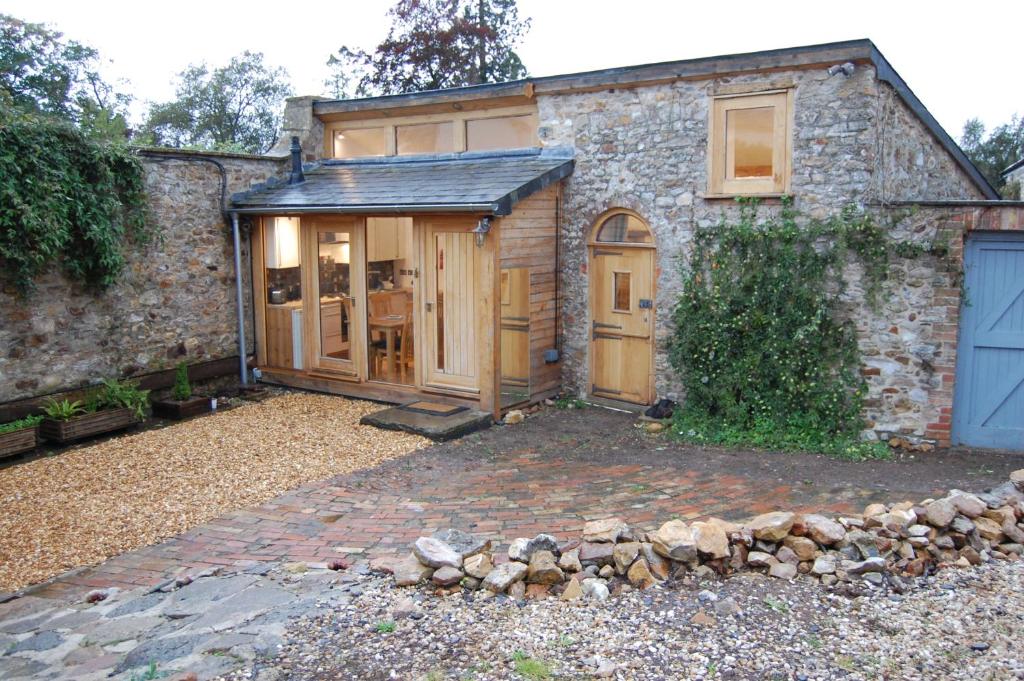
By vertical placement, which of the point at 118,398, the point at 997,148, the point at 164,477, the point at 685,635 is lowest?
the point at 164,477

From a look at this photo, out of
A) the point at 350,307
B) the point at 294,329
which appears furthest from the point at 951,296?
the point at 294,329

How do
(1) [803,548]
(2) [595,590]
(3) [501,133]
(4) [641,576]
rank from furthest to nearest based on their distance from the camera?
(3) [501,133] → (1) [803,548] → (4) [641,576] → (2) [595,590]

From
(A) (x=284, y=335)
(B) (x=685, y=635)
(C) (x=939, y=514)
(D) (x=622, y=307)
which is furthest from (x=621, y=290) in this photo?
(B) (x=685, y=635)

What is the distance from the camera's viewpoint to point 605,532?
5273 mm

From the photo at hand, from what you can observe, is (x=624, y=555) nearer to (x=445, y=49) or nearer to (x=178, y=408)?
(x=178, y=408)

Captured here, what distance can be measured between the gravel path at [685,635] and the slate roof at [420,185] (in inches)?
211

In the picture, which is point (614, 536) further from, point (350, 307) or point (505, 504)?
point (350, 307)

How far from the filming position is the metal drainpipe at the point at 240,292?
11273 mm

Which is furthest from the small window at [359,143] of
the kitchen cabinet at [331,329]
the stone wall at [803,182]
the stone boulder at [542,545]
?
the stone boulder at [542,545]

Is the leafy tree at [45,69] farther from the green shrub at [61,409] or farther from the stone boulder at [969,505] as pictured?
the stone boulder at [969,505]

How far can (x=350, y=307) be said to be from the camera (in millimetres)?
10961

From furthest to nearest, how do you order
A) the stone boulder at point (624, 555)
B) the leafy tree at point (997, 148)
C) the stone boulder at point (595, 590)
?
the leafy tree at point (997, 148) < the stone boulder at point (624, 555) < the stone boulder at point (595, 590)

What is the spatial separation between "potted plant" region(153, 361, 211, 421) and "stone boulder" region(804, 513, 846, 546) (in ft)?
25.0

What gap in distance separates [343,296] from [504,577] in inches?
273
